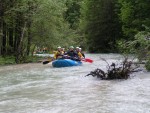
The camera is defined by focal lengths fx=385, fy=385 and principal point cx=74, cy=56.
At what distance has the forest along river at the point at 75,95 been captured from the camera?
9791 mm

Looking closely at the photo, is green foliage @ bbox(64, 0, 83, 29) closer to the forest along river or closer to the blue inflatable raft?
the blue inflatable raft

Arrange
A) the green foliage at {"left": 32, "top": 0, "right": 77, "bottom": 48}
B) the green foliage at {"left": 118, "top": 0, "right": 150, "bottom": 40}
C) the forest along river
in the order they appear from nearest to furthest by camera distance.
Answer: the forest along river, the green foliage at {"left": 32, "top": 0, "right": 77, "bottom": 48}, the green foliage at {"left": 118, "top": 0, "right": 150, "bottom": 40}

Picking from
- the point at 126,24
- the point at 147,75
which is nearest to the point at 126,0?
the point at 126,24

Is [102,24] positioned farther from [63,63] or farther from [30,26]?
[63,63]

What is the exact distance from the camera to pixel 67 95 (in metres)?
11.9

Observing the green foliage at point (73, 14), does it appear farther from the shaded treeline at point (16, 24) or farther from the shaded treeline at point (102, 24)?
the shaded treeline at point (16, 24)

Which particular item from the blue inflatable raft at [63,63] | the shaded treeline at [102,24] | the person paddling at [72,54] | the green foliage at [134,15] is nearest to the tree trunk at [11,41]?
the person paddling at [72,54]

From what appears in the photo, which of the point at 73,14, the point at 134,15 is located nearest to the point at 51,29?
the point at 134,15

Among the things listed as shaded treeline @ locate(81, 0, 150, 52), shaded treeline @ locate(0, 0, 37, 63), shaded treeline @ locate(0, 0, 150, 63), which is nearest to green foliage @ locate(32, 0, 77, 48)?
shaded treeline @ locate(0, 0, 150, 63)

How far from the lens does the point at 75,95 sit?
38.9 feet

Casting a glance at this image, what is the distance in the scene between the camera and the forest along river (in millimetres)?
9791

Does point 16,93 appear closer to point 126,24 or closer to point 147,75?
point 147,75

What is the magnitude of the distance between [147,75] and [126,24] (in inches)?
1075

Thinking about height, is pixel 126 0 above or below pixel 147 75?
above
